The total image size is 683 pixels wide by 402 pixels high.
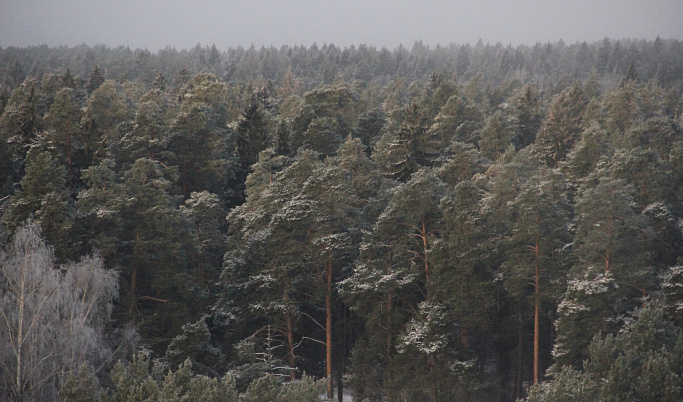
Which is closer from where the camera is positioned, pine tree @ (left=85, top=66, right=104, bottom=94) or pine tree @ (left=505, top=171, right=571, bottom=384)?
pine tree @ (left=505, top=171, right=571, bottom=384)

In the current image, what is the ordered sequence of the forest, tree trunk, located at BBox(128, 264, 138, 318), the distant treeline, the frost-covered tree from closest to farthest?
1. the frost-covered tree
2. the forest
3. tree trunk, located at BBox(128, 264, 138, 318)
4. the distant treeline

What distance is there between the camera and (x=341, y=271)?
3925cm

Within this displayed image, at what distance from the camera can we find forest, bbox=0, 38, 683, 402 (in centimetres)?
2531

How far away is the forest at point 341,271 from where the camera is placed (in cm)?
2531

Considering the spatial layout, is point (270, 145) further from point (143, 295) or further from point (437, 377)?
point (437, 377)

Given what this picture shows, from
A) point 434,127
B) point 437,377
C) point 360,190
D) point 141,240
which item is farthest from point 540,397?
point 434,127

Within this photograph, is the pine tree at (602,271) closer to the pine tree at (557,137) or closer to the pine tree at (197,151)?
the pine tree at (557,137)

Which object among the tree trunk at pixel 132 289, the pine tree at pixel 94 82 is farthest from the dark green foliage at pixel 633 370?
the pine tree at pixel 94 82

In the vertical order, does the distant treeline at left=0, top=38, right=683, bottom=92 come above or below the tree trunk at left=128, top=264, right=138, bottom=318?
above

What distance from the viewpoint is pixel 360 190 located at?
4262 cm

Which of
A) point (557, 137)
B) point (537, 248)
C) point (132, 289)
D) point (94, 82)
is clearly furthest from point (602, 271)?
point (94, 82)

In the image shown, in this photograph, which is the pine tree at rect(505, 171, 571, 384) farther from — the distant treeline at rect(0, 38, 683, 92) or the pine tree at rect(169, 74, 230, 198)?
the distant treeline at rect(0, 38, 683, 92)

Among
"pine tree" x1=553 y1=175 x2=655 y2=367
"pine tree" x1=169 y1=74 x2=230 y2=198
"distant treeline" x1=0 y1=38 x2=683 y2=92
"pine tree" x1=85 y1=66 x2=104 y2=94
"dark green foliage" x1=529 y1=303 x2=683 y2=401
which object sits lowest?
"dark green foliage" x1=529 y1=303 x2=683 y2=401

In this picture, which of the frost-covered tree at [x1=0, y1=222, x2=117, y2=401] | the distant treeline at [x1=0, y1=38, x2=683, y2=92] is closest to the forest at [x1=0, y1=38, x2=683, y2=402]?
the frost-covered tree at [x1=0, y1=222, x2=117, y2=401]
